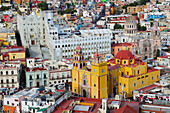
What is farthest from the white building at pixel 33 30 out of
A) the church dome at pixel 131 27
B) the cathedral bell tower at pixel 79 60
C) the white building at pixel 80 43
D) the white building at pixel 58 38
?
the cathedral bell tower at pixel 79 60

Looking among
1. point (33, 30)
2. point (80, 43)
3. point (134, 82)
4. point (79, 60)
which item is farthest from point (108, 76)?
point (33, 30)

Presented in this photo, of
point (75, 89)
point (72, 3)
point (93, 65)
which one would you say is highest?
point (72, 3)

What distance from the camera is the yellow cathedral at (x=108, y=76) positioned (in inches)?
1807

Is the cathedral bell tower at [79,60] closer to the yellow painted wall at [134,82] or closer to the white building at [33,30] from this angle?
the yellow painted wall at [134,82]

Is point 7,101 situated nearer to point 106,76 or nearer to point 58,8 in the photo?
point 106,76

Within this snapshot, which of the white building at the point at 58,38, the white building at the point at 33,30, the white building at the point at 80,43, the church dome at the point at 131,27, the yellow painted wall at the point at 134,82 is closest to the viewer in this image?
the yellow painted wall at the point at 134,82

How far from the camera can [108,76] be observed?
157ft

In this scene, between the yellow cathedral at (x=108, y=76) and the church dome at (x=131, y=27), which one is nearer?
the yellow cathedral at (x=108, y=76)

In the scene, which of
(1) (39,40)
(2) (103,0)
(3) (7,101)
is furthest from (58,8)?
(3) (7,101)

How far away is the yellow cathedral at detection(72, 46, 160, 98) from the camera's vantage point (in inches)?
1807

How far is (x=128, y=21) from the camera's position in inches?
3100

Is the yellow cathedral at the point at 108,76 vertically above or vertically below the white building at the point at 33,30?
below

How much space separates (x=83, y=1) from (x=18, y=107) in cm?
12587

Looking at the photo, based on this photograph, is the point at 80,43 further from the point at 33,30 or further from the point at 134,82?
the point at 134,82
